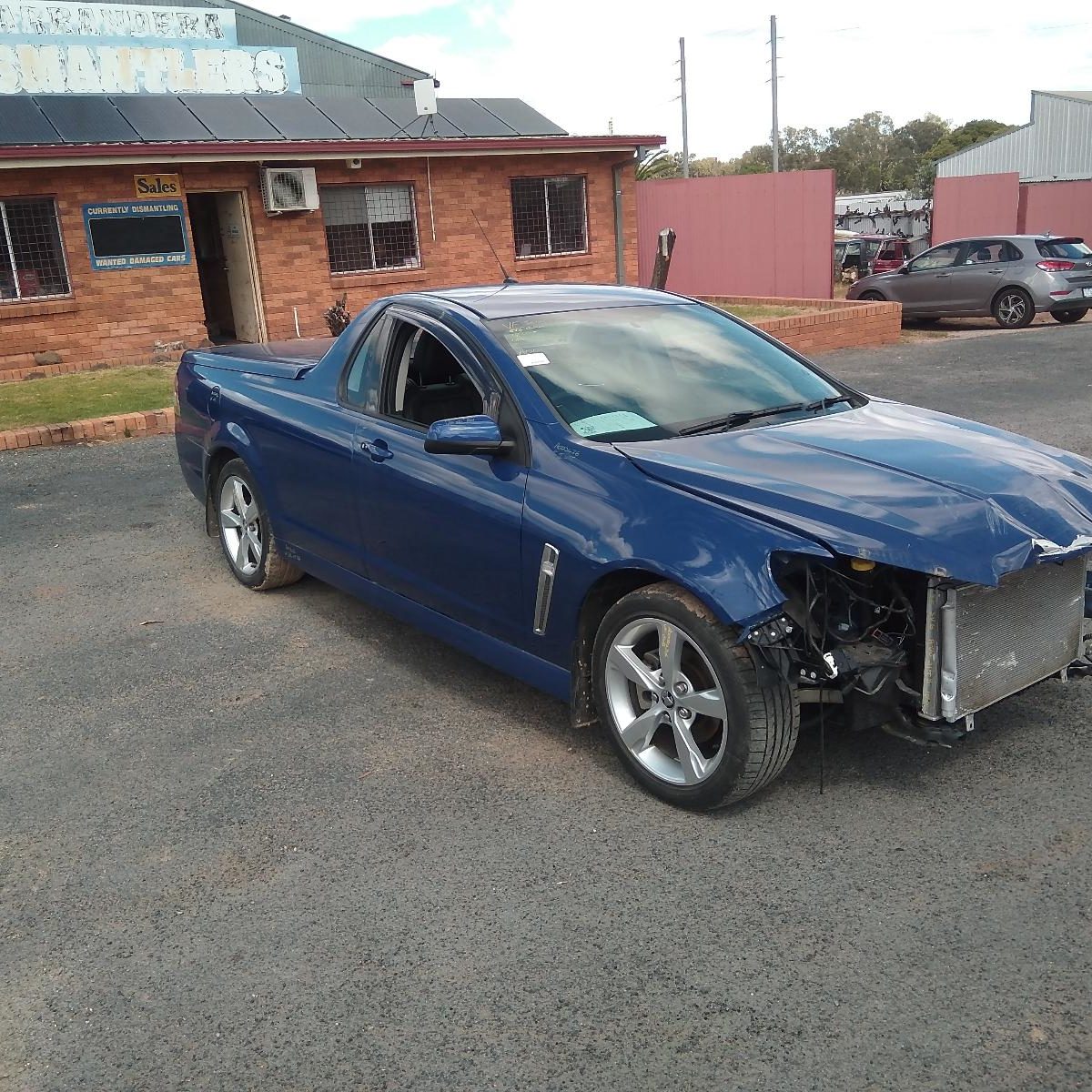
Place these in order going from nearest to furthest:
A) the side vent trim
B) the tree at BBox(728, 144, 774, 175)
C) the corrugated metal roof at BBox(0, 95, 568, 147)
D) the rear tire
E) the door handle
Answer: the side vent trim < the door handle < the corrugated metal roof at BBox(0, 95, 568, 147) < the rear tire < the tree at BBox(728, 144, 774, 175)

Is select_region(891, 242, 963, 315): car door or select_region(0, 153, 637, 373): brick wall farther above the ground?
select_region(0, 153, 637, 373): brick wall

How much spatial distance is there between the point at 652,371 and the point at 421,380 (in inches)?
40.6

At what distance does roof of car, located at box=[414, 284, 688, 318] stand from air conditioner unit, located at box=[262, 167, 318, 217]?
12.1 meters

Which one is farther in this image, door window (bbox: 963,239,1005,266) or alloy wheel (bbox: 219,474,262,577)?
door window (bbox: 963,239,1005,266)

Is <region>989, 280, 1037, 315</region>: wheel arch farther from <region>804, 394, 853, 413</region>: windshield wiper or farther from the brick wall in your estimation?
<region>804, 394, 853, 413</region>: windshield wiper

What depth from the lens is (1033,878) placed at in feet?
11.0

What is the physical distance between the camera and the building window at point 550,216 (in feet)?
64.0

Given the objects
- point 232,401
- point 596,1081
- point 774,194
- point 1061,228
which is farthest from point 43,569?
point 1061,228

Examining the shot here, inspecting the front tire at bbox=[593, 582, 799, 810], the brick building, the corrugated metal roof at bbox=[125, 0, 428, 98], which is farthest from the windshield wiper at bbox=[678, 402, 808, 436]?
the corrugated metal roof at bbox=[125, 0, 428, 98]

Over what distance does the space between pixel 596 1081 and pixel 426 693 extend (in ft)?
7.96

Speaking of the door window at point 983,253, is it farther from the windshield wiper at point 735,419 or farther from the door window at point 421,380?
the door window at point 421,380

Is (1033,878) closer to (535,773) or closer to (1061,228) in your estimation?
(535,773)

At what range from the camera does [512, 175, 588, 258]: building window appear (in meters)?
19.5

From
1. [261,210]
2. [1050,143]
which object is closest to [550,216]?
[261,210]
